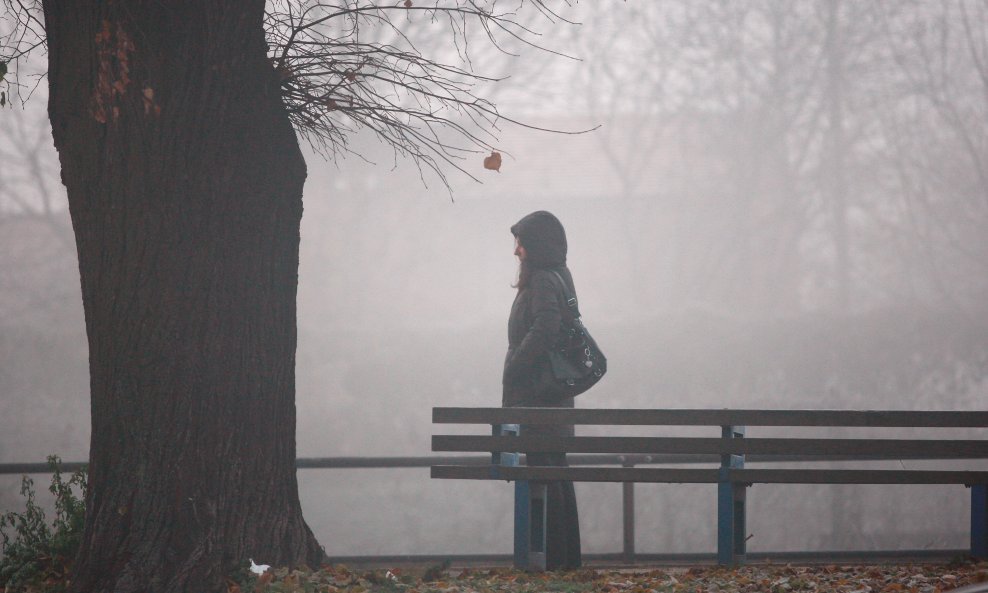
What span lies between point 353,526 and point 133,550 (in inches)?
528

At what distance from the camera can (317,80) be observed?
639cm

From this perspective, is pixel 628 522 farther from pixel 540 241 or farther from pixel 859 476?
pixel 540 241

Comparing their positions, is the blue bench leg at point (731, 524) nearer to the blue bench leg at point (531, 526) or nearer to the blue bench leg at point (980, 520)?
the blue bench leg at point (531, 526)

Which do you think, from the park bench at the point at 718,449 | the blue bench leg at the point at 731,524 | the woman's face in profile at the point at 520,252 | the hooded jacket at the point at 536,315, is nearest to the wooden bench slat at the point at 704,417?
the park bench at the point at 718,449

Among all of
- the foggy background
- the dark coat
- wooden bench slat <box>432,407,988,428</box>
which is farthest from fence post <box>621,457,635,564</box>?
the foggy background

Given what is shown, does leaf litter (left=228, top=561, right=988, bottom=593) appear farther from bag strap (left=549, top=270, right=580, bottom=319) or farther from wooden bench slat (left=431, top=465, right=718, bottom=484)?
bag strap (left=549, top=270, right=580, bottom=319)

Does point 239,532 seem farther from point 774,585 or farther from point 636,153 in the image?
point 636,153

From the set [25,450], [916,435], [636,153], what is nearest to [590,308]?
[636,153]

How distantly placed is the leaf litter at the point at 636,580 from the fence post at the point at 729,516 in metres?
0.08

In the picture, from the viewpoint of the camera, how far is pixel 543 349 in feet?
21.3

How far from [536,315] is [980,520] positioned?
2742mm

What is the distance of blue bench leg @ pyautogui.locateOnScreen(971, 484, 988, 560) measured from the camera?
6.13 m

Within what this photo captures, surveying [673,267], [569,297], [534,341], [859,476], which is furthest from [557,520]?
[673,267]

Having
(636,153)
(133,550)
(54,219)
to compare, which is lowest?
(133,550)
